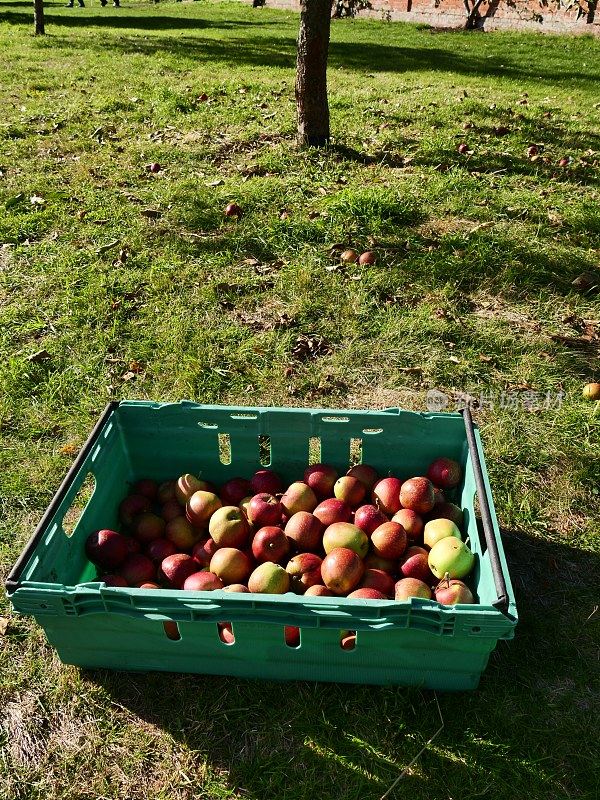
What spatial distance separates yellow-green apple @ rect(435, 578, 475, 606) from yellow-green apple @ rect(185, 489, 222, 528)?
103cm

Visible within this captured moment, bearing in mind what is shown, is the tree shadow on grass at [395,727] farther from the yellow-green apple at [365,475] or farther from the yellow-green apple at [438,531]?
the yellow-green apple at [365,475]

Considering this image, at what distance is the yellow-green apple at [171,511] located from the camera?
9.95ft

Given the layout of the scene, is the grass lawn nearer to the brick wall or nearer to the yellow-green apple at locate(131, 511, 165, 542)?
the yellow-green apple at locate(131, 511, 165, 542)

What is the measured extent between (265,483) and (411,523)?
0.71 meters

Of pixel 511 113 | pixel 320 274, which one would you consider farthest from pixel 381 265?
pixel 511 113

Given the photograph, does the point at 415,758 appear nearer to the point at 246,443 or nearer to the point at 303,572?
the point at 303,572

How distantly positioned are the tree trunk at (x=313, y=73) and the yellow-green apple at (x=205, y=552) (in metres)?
A: 5.52

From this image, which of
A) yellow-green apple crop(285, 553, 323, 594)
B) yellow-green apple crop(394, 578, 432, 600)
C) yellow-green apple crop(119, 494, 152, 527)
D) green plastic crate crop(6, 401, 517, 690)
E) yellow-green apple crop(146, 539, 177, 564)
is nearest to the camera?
green plastic crate crop(6, 401, 517, 690)

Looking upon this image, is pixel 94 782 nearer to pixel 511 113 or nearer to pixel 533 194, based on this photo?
pixel 533 194

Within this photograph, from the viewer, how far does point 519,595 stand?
9.52ft

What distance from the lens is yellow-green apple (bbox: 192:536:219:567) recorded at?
9.17 ft

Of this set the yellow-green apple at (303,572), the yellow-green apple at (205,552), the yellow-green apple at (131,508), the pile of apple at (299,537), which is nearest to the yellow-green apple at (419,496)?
the pile of apple at (299,537)

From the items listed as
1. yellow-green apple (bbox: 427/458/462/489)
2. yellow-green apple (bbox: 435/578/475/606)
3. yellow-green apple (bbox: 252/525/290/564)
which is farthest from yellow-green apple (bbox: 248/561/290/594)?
yellow-green apple (bbox: 427/458/462/489)

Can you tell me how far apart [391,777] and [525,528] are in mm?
1377
